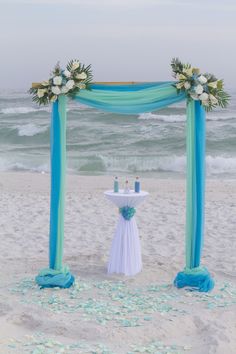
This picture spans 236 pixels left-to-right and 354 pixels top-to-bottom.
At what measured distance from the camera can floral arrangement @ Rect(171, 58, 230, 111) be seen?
7.00 meters

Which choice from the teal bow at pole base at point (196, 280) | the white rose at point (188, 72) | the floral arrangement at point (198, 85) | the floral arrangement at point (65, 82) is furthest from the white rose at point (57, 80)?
the teal bow at pole base at point (196, 280)

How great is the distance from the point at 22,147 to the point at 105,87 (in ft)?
68.8

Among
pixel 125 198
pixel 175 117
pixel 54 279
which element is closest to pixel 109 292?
pixel 54 279

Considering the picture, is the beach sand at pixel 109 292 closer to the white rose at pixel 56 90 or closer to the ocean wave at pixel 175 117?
the white rose at pixel 56 90

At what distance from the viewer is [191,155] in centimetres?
714

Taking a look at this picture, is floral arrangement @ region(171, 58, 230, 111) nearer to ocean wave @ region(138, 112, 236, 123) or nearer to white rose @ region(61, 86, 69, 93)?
white rose @ region(61, 86, 69, 93)

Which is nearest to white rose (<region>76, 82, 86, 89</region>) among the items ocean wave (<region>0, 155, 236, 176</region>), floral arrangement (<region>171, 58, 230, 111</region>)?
floral arrangement (<region>171, 58, 230, 111</region>)

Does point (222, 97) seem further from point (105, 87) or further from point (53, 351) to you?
point (53, 351)

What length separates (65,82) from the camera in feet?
23.5

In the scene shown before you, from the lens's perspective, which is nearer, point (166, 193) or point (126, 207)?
point (126, 207)

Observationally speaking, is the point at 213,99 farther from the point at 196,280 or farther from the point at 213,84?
the point at 196,280

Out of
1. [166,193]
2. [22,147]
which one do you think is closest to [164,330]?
[166,193]

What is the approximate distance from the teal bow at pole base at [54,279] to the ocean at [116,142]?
11.6 meters

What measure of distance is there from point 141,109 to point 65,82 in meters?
0.86
